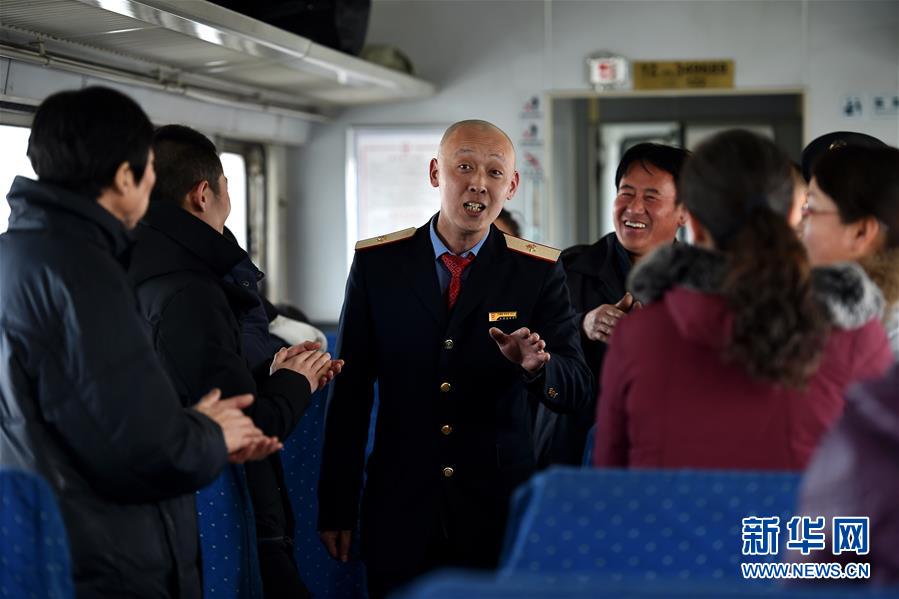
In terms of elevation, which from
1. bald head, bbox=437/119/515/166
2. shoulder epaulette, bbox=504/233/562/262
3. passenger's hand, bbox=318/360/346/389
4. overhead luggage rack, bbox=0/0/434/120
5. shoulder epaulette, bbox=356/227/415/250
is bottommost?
passenger's hand, bbox=318/360/346/389

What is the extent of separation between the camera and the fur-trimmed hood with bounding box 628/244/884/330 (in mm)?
1951

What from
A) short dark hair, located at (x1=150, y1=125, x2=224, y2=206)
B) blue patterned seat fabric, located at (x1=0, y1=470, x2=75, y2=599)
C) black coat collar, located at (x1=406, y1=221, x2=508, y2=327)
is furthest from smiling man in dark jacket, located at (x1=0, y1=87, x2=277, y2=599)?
black coat collar, located at (x1=406, y1=221, x2=508, y2=327)

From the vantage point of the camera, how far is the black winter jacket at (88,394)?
211 centimetres

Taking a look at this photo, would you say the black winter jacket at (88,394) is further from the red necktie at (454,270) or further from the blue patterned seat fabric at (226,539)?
the red necktie at (454,270)

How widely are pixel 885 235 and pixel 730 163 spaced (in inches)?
25.3

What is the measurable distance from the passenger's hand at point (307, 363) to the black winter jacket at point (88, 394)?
1.97 feet

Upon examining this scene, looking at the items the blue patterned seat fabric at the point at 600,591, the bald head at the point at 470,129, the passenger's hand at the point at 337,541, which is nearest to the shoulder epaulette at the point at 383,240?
the bald head at the point at 470,129

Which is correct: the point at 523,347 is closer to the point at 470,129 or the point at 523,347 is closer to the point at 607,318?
the point at 607,318

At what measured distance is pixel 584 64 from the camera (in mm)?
8086

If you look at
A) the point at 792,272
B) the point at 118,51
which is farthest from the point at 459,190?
the point at 118,51

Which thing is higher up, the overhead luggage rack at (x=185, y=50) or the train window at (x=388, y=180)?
the overhead luggage rack at (x=185, y=50)

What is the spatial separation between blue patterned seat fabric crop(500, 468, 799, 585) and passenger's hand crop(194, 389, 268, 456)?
0.71 metres

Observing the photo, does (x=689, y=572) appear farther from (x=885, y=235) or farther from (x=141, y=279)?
(x=141, y=279)

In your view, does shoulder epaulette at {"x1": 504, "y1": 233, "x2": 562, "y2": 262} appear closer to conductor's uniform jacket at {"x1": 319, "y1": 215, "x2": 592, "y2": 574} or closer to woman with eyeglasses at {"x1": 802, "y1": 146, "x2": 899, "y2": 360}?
conductor's uniform jacket at {"x1": 319, "y1": 215, "x2": 592, "y2": 574}
